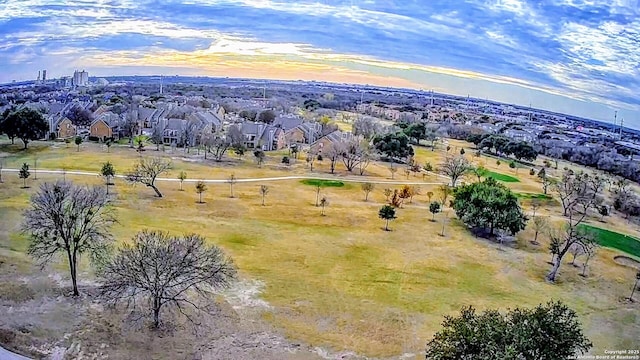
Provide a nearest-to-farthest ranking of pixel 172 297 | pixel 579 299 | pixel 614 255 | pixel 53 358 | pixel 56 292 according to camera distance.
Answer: pixel 53 358, pixel 172 297, pixel 56 292, pixel 579 299, pixel 614 255

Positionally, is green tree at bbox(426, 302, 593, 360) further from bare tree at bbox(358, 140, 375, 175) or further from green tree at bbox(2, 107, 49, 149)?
green tree at bbox(2, 107, 49, 149)

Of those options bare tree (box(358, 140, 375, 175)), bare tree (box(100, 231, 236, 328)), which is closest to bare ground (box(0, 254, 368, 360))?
bare tree (box(100, 231, 236, 328))

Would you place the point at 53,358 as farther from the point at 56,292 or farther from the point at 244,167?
the point at 244,167

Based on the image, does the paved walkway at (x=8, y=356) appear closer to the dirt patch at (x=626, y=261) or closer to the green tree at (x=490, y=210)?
the green tree at (x=490, y=210)

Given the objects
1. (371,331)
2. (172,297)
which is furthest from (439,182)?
(172,297)

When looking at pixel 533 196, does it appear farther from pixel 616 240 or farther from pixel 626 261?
pixel 626 261

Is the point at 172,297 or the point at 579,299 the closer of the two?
the point at 172,297
